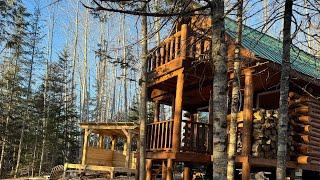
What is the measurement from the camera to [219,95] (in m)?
4.99

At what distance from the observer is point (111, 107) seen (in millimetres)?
48688

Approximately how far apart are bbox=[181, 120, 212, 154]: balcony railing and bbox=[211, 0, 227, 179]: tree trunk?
277 inches

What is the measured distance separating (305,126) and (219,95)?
8452 millimetres

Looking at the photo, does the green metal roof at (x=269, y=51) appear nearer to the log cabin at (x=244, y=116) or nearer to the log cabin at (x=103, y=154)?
the log cabin at (x=244, y=116)

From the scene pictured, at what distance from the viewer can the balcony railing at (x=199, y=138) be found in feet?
39.8

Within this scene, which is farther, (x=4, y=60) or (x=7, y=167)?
(x=4, y=60)

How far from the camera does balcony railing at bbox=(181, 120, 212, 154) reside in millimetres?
12141

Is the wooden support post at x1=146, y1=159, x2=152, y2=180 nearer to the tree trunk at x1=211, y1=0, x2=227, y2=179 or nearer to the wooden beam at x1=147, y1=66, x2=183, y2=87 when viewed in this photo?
the wooden beam at x1=147, y1=66, x2=183, y2=87

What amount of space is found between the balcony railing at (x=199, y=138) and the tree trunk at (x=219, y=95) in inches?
277

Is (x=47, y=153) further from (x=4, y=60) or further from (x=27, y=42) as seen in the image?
(x=4, y=60)

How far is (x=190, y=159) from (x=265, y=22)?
6031 mm

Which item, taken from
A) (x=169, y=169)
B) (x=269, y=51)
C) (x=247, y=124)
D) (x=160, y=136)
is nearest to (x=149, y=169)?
(x=160, y=136)

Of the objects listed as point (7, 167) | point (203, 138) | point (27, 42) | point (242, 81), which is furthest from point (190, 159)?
point (7, 167)

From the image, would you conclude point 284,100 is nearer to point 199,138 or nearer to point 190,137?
point 190,137
